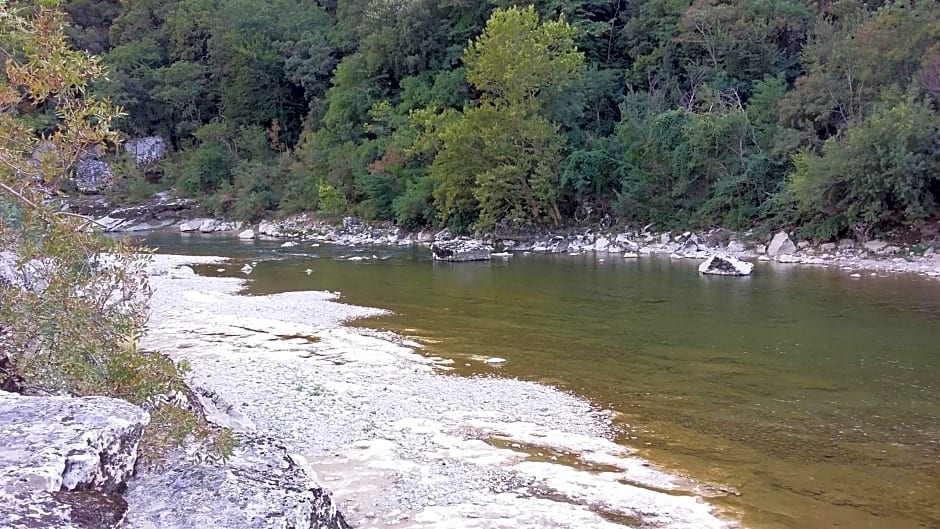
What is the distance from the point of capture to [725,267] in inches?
835

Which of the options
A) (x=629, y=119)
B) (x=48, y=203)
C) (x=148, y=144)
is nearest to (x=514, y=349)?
(x=48, y=203)

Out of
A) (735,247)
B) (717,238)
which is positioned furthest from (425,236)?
(735,247)

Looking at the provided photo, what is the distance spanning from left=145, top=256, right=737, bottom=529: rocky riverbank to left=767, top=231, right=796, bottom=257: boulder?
17536mm

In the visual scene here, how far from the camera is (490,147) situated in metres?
32.6

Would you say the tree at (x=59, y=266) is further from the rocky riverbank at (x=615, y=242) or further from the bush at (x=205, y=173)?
→ the bush at (x=205, y=173)

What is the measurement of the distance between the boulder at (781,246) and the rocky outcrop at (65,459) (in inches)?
981

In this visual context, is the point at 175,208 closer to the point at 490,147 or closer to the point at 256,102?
the point at 256,102

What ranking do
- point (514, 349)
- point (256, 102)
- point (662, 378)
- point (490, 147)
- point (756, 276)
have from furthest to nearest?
1. point (256, 102)
2. point (490, 147)
3. point (756, 276)
4. point (514, 349)
5. point (662, 378)

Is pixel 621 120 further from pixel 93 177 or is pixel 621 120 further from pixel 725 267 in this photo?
pixel 93 177

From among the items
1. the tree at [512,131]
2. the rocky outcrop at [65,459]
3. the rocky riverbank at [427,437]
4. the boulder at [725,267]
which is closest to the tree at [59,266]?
the rocky outcrop at [65,459]

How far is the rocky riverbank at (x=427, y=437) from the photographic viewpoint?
6.05 m

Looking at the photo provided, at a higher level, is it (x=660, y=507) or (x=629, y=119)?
(x=629, y=119)

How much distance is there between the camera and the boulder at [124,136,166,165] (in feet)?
196

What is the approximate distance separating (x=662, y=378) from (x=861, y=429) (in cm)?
281
